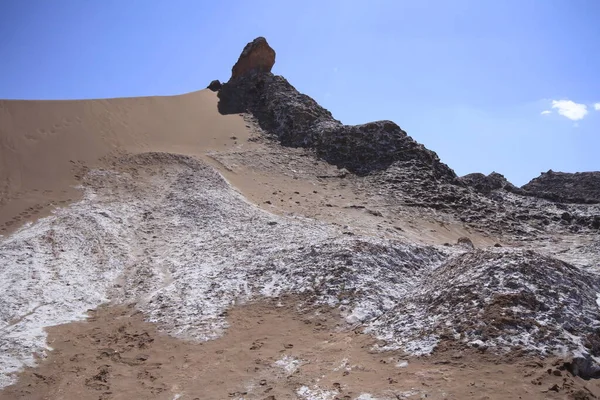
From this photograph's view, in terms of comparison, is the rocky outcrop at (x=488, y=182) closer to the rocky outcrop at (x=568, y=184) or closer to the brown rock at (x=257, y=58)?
the rocky outcrop at (x=568, y=184)

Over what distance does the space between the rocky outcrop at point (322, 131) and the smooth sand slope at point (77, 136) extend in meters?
1.89

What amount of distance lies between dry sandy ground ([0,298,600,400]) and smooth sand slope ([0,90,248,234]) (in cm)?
769

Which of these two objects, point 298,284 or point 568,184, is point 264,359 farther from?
point 568,184

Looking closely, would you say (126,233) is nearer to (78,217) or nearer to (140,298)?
(78,217)

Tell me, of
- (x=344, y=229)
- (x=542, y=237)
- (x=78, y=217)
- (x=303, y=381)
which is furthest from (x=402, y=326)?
(x=542, y=237)

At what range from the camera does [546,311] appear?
718 centimetres

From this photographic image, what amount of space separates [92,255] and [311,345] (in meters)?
7.47

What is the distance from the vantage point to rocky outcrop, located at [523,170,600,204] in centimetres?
2784

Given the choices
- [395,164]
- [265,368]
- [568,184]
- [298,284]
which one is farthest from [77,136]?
[568,184]

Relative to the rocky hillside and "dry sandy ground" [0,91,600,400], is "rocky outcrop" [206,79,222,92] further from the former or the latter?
"dry sandy ground" [0,91,600,400]

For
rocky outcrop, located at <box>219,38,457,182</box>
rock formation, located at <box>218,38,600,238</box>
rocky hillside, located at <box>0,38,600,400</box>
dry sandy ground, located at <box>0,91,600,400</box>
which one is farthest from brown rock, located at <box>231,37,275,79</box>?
dry sandy ground, located at <box>0,91,600,400</box>

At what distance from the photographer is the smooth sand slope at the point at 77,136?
55.2 feet

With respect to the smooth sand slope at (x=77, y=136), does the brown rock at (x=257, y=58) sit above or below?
above

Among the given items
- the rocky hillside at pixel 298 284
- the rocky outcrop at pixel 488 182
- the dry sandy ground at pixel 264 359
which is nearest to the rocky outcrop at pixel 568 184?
the rocky outcrop at pixel 488 182
